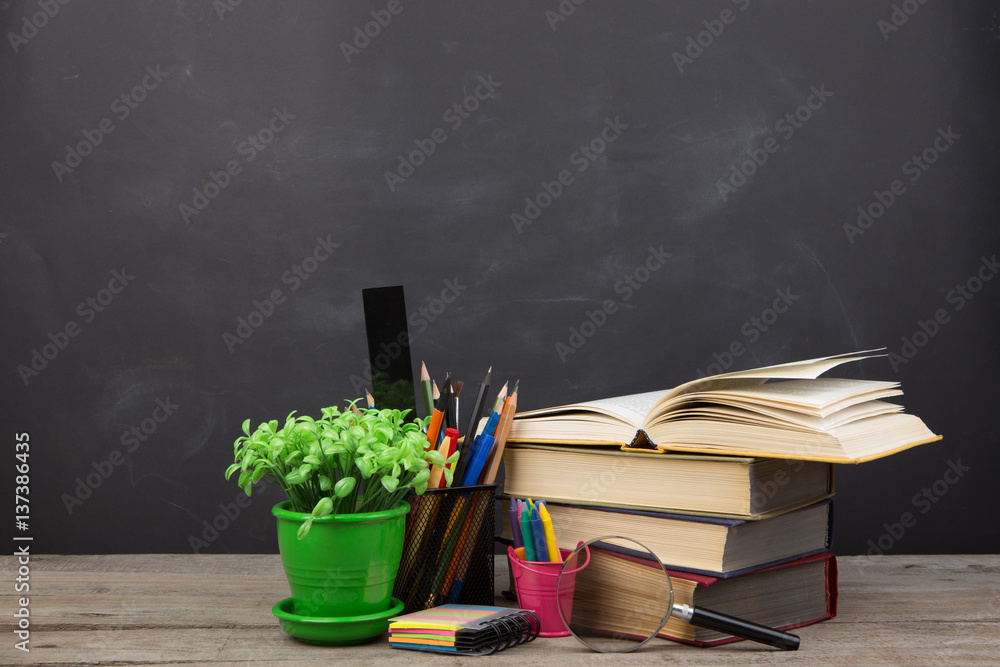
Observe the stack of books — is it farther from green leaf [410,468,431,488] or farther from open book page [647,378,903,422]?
green leaf [410,468,431,488]

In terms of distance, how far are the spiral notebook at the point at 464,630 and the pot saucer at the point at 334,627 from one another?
0.02 meters

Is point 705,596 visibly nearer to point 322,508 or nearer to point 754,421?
point 754,421

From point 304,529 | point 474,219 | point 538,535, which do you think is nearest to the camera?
point 304,529

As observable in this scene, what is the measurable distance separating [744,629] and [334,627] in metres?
0.37

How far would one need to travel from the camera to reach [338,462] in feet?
2.53

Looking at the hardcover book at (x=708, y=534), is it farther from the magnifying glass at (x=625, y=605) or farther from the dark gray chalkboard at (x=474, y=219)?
the dark gray chalkboard at (x=474, y=219)

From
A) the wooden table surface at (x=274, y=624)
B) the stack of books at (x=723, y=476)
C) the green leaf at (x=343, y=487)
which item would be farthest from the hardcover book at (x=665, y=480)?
the green leaf at (x=343, y=487)

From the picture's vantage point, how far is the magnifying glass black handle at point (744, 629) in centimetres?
75

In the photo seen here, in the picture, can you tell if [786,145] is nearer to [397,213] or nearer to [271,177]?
[397,213]

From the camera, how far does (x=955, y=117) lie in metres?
1.30

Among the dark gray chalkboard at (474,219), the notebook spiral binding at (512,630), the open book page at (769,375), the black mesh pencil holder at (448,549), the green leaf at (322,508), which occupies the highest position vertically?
the dark gray chalkboard at (474,219)

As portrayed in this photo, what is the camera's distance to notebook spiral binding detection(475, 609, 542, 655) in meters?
0.75

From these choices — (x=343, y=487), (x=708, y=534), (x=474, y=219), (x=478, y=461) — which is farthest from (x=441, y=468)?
(x=474, y=219)

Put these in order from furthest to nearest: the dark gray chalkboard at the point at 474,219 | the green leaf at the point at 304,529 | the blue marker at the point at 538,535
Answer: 1. the dark gray chalkboard at the point at 474,219
2. the blue marker at the point at 538,535
3. the green leaf at the point at 304,529
